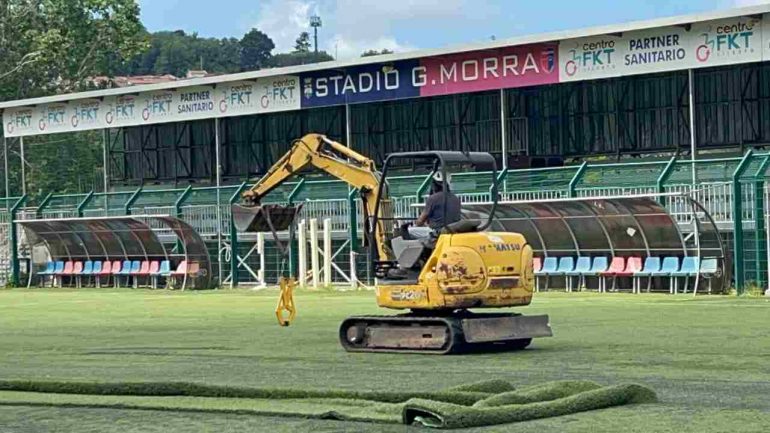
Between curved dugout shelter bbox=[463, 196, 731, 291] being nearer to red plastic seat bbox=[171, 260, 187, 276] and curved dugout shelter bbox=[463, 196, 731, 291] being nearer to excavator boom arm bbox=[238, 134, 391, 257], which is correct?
excavator boom arm bbox=[238, 134, 391, 257]

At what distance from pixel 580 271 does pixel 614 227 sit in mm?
1520

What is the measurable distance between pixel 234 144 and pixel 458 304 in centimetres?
4315

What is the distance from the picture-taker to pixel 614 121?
49188mm

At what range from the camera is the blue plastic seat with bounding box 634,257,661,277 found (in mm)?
34562

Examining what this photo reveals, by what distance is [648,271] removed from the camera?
34.7m

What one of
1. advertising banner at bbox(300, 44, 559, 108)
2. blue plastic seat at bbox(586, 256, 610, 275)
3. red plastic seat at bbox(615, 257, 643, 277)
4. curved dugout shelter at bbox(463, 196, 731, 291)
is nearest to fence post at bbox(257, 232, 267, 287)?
advertising banner at bbox(300, 44, 559, 108)

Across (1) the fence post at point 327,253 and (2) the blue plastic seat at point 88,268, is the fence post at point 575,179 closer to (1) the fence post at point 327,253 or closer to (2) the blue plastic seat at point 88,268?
(1) the fence post at point 327,253

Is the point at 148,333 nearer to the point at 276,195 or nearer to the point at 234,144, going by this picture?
the point at 276,195

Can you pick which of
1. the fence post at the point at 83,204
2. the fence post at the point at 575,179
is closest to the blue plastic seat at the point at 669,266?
the fence post at the point at 575,179

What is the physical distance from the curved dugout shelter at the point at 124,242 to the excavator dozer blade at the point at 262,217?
22285 millimetres

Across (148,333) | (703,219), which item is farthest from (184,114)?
(148,333)

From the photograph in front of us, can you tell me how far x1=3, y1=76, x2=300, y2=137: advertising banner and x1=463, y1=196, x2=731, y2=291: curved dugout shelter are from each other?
1394cm

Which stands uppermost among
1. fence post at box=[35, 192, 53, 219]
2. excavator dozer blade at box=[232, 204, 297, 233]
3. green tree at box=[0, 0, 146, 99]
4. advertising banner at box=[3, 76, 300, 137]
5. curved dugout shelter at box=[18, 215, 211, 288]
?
green tree at box=[0, 0, 146, 99]

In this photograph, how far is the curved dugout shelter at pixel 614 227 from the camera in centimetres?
3400
